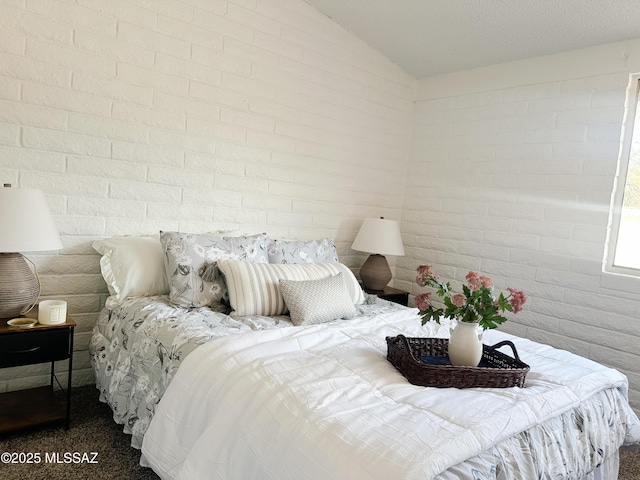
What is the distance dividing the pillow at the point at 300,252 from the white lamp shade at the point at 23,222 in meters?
1.12

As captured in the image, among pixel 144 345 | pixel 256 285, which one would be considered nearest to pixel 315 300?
pixel 256 285

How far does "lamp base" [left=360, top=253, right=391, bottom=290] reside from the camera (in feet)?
11.1

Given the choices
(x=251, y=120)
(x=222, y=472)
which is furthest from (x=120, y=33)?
(x=222, y=472)

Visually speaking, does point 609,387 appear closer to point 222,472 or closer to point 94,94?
point 222,472

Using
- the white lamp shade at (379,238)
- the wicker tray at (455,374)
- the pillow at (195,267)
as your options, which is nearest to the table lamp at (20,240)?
the pillow at (195,267)

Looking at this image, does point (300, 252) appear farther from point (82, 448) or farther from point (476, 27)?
point (476, 27)

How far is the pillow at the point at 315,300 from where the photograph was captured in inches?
85.0

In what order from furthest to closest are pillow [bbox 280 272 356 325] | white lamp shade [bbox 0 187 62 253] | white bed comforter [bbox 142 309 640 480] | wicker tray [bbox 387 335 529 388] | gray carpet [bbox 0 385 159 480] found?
pillow [bbox 280 272 356 325]
white lamp shade [bbox 0 187 62 253]
gray carpet [bbox 0 385 159 480]
wicker tray [bbox 387 335 529 388]
white bed comforter [bbox 142 309 640 480]

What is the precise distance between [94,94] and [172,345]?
143 cm

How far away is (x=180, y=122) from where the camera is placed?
267cm

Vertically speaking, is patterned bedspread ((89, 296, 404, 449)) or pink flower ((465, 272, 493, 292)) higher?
pink flower ((465, 272, 493, 292))

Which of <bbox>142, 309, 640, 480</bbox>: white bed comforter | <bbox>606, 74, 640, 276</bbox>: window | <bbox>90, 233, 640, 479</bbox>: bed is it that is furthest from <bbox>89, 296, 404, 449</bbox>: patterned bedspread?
<bbox>606, 74, 640, 276</bbox>: window

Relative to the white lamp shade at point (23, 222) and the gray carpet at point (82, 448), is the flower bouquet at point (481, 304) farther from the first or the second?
the white lamp shade at point (23, 222)

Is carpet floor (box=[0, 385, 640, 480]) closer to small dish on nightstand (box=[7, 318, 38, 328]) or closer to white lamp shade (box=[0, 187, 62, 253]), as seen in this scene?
small dish on nightstand (box=[7, 318, 38, 328])
